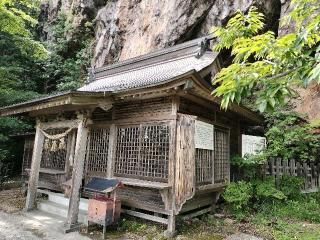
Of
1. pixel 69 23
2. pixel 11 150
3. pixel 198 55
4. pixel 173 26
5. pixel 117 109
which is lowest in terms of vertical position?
pixel 11 150

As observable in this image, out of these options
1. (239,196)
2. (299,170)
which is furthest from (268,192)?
(299,170)

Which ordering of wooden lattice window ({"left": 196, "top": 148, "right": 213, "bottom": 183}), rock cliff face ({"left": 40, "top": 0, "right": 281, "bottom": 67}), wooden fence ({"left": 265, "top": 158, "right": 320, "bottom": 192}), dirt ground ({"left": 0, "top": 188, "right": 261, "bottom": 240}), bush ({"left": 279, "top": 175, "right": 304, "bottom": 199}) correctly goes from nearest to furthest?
dirt ground ({"left": 0, "top": 188, "right": 261, "bottom": 240}), wooden lattice window ({"left": 196, "top": 148, "right": 213, "bottom": 183}), bush ({"left": 279, "top": 175, "right": 304, "bottom": 199}), wooden fence ({"left": 265, "top": 158, "right": 320, "bottom": 192}), rock cliff face ({"left": 40, "top": 0, "right": 281, "bottom": 67})

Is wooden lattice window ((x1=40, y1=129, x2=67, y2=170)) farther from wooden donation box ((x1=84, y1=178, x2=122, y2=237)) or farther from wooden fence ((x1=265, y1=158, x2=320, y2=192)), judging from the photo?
wooden fence ((x1=265, y1=158, x2=320, y2=192))

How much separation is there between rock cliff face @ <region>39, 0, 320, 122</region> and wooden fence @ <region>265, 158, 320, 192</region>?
2800mm

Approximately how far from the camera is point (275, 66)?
3316 mm

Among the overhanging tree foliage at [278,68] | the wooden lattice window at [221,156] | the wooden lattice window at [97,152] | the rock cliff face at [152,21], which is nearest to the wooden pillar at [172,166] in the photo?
the wooden lattice window at [221,156]

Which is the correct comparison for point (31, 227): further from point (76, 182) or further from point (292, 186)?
point (292, 186)

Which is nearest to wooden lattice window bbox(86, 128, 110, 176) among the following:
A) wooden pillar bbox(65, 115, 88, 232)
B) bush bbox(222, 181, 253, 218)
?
wooden pillar bbox(65, 115, 88, 232)

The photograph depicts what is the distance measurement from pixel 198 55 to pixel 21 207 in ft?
29.3

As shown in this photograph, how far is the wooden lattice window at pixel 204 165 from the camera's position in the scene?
827 centimetres

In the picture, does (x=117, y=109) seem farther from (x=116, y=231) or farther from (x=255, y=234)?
(x=255, y=234)

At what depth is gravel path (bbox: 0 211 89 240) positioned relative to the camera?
7.08m

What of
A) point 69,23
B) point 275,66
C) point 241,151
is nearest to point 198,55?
point 241,151

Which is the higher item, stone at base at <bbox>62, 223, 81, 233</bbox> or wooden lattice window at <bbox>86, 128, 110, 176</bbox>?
wooden lattice window at <bbox>86, 128, 110, 176</bbox>
